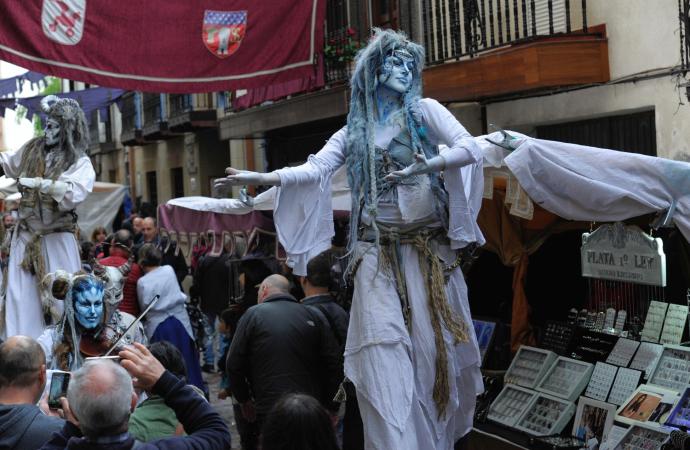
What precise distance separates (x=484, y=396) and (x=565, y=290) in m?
0.87

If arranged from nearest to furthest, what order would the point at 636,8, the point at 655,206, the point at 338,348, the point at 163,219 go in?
the point at 655,206 → the point at 338,348 → the point at 636,8 → the point at 163,219

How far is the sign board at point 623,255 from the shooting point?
5670mm

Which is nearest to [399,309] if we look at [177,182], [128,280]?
[128,280]

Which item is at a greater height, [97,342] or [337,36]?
[337,36]

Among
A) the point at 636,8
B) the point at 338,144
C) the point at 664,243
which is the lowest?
the point at 664,243

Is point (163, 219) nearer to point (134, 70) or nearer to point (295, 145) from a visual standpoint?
point (134, 70)

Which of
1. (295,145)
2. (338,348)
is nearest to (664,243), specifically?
(338,348)

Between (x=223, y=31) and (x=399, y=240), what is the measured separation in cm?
312

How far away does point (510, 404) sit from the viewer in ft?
21.5

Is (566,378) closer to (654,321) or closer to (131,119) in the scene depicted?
(654,321)

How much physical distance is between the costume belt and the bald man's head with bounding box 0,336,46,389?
1.41 m

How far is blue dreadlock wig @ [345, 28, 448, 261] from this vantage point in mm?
4523

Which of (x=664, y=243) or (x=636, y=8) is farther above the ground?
(x=636, y=8)

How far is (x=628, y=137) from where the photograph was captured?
1013 cm
